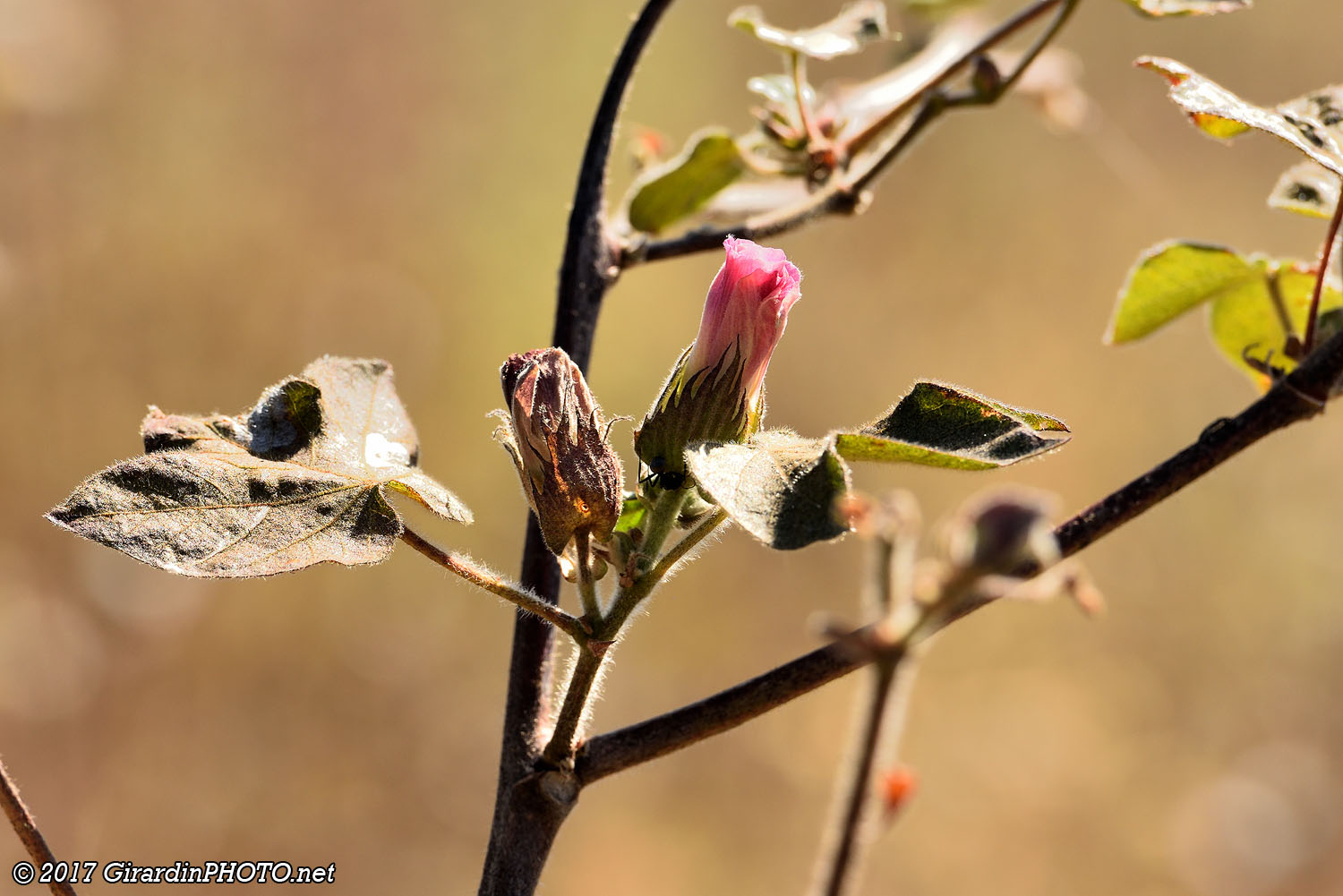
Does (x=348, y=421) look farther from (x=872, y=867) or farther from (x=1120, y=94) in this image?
(x=1120, y=94)

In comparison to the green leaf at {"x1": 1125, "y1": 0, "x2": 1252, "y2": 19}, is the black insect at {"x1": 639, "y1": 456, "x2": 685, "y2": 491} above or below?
below

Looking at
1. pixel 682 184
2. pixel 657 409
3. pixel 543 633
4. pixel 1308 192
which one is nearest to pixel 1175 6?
pixel 1308 192

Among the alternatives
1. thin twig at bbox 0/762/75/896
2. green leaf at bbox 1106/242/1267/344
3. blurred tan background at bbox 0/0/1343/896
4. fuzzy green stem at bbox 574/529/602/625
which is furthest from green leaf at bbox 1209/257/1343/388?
blurred tan background at bbox 0/0/1343/896

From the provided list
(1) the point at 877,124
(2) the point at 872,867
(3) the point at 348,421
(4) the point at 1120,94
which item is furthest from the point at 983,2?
(4) the point at 1120,94

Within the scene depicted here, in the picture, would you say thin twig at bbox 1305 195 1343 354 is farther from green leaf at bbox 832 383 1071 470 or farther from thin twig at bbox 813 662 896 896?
thin twig at bbox 813 662 896 896

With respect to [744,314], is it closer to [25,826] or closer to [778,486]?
[778,486]

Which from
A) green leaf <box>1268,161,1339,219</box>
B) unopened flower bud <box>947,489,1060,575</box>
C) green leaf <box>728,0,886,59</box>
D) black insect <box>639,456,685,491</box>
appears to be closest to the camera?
unopened flower bud <box>947,489,1060,575</box>

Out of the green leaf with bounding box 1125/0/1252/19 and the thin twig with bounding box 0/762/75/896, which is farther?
the green leaf with bounding box 1125/0/1252/19

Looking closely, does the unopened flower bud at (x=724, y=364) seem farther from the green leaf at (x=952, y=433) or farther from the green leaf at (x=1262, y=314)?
the green leaf at (x=1262, y=314)
